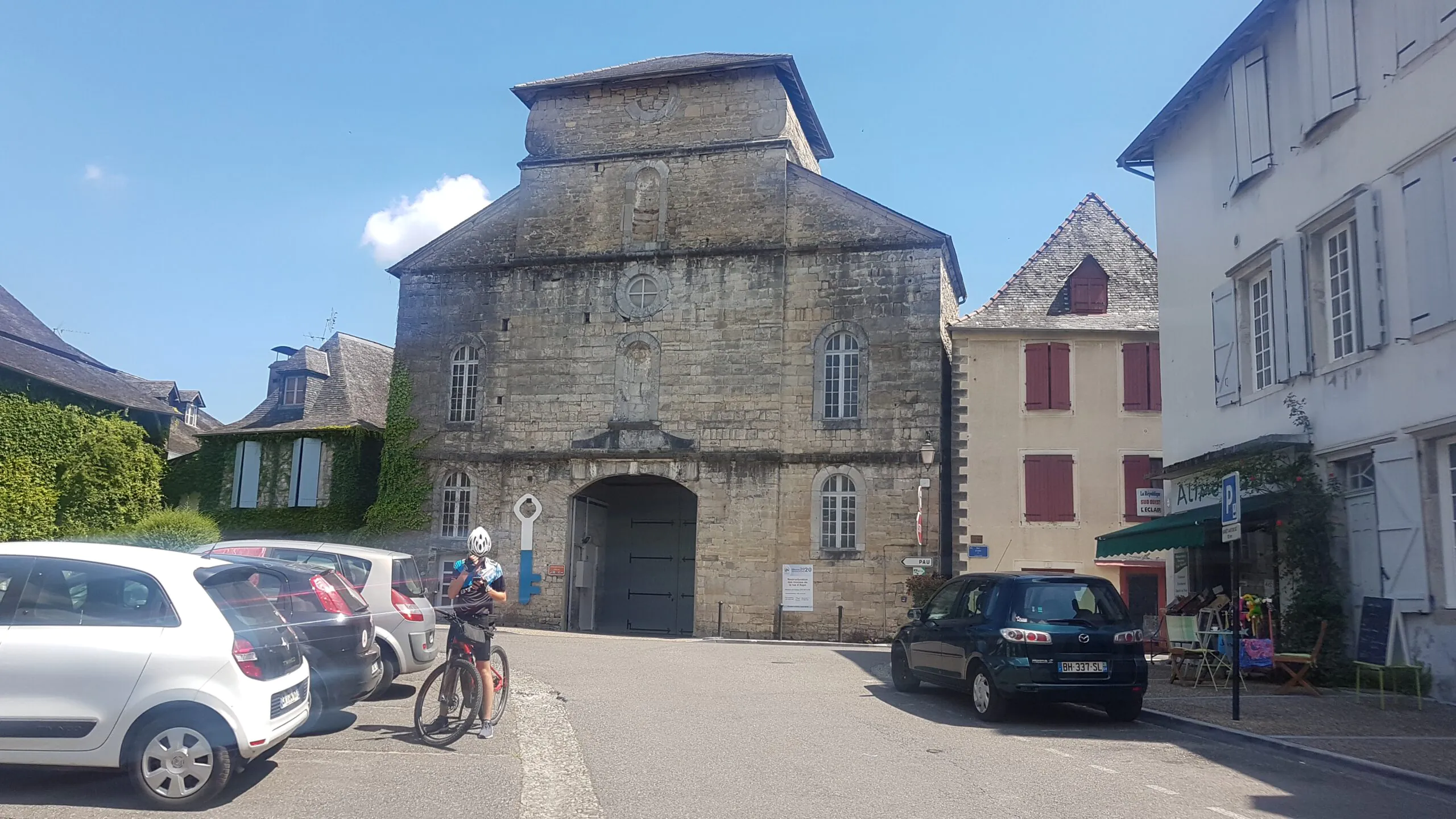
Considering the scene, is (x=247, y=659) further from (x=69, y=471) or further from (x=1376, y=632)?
(x=69, y=471)

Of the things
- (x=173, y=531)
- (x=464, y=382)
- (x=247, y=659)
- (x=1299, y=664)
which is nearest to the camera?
(x=247, y=659)

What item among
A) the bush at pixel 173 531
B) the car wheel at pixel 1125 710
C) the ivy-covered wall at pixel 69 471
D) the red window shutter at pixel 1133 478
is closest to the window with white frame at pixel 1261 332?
the car wheel at pixel 1125 710

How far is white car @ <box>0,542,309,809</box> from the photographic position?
20.9 ft

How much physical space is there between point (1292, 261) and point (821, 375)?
39.7 feet

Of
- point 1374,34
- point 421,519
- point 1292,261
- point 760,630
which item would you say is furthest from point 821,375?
point 1374,34

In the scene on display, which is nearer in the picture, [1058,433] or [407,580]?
[407,580]

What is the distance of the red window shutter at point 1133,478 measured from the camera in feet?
79.6

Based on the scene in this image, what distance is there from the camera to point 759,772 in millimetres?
7852

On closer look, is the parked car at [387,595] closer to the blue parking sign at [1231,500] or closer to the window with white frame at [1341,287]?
the blue parking sign at [1231,500]

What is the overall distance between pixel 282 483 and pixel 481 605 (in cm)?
2302

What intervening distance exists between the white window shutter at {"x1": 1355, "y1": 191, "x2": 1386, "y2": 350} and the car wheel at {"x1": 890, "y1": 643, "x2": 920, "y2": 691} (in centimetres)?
636

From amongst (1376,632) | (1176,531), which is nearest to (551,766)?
(1376,632)

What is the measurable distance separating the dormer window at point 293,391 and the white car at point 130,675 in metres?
26.1

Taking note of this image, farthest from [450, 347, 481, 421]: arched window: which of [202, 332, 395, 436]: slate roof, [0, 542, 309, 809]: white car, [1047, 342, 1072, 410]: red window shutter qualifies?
[0, 542, 309, 809]: white car
